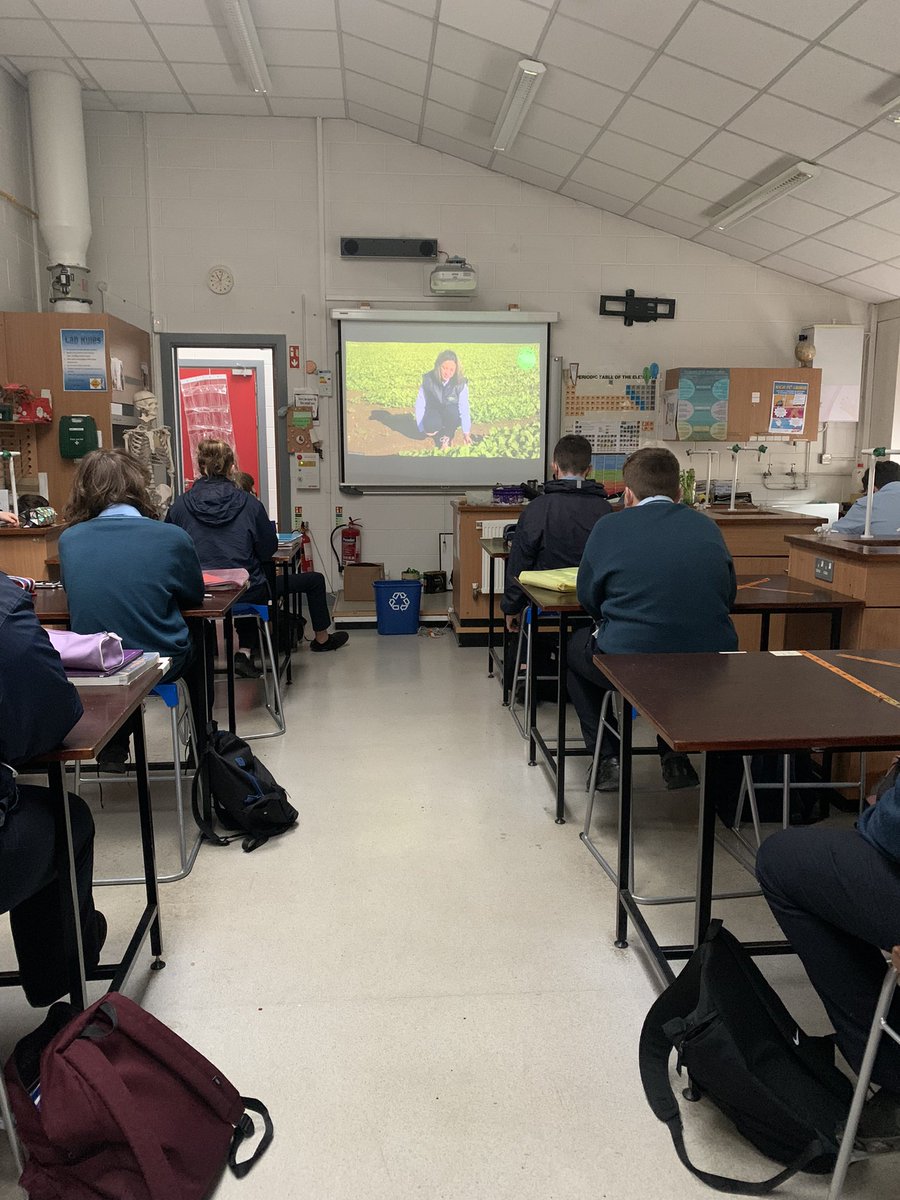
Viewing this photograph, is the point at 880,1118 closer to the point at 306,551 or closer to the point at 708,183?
the point at 708,183

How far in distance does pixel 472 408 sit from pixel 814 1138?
5.82 metres

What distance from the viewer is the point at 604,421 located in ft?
22.4

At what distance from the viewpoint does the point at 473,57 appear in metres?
4.88

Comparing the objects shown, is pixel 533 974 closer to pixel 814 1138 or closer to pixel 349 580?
pixel 814 1138

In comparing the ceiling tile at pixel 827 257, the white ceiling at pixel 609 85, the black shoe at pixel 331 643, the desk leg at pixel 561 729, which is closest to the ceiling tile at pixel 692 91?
the white ceiling at pixel 609 85

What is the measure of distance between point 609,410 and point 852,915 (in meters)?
5.77

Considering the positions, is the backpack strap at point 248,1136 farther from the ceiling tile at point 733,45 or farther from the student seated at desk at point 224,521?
the ceiling tile at point 733,45

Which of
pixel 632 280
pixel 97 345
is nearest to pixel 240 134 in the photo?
pixel 97 345

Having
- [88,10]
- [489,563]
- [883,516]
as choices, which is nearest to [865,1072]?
[883,516]

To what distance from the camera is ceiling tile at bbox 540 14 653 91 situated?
14.0ft

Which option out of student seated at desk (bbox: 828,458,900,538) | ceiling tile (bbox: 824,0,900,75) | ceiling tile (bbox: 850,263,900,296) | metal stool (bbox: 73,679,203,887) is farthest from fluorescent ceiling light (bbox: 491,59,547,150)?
metal stool (bbox: 73,679,203,887)

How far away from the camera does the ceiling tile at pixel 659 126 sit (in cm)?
486

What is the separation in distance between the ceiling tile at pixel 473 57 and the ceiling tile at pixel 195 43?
50.9 inches

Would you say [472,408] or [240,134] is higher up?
[240,134]
